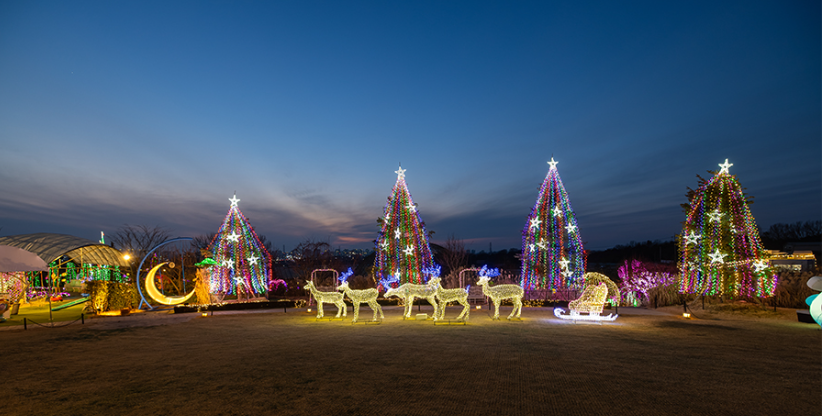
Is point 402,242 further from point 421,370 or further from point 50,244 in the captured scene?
point 50,244

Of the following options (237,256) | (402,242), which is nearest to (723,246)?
(402,242)

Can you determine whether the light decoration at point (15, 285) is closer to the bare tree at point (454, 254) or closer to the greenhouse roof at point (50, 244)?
the greenhouse roof at point (50, 244)

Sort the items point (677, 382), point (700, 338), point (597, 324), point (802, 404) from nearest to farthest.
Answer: point (802, 404) → point (677, 382) → point (700, 338) → point (597, 324)

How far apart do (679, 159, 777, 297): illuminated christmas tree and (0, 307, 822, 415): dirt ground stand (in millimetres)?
2919

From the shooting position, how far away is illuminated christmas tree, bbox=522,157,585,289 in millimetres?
16344

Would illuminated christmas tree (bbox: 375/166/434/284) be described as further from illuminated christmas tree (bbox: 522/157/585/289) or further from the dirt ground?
the dirt ground

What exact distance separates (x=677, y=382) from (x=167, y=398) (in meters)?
6.58

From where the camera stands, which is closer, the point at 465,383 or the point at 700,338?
the point at 465,383

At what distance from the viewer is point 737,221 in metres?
13.2

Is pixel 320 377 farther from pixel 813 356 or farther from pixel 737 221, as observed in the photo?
pixel 737 221

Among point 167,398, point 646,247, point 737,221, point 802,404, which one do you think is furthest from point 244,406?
point 646,247

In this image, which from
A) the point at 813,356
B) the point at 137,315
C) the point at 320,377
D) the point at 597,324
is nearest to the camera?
the point at 320,377

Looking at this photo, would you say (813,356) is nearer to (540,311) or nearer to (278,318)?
(540,311)

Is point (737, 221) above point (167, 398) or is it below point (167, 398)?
above
